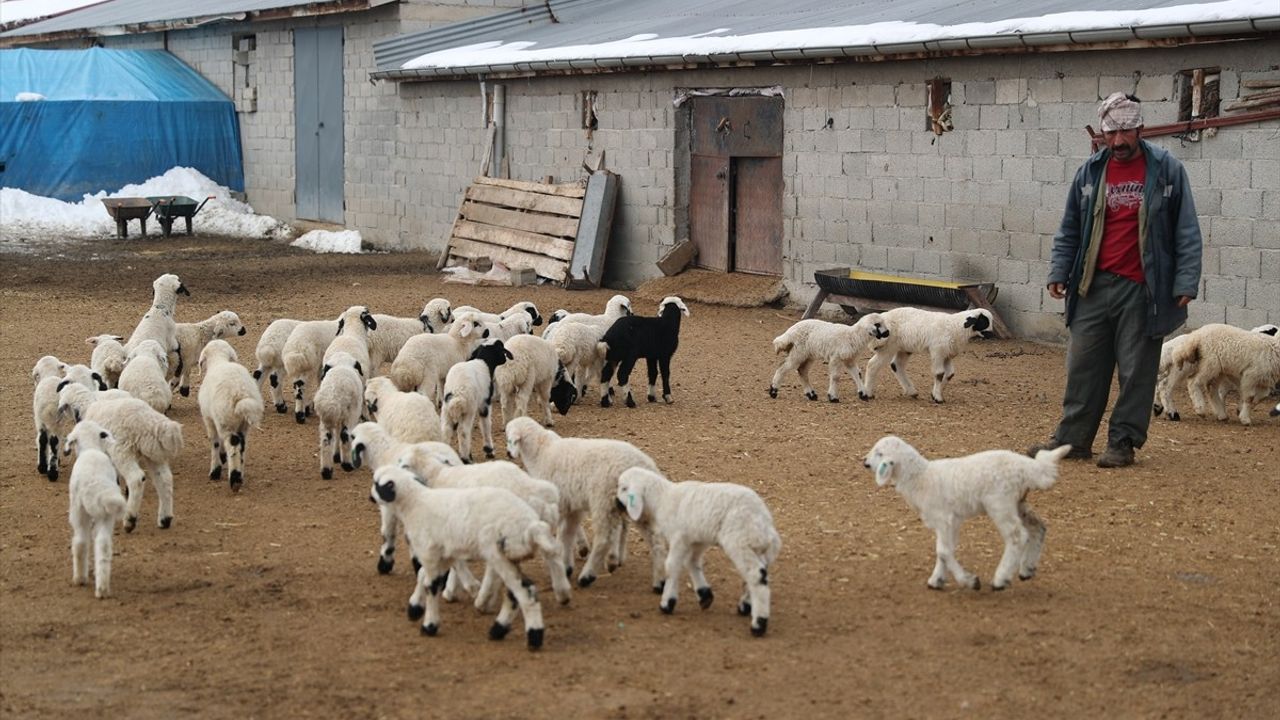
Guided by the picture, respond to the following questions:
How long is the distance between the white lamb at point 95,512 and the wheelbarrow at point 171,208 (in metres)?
22.6

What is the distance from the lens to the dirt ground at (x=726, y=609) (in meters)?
5.90

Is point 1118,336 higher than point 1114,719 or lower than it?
higher

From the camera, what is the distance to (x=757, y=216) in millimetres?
19531

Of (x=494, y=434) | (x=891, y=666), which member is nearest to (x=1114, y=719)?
(x=891, y=666)

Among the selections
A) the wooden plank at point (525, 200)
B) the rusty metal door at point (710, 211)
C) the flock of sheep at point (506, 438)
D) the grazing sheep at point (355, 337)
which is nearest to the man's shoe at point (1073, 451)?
the flock of sheep at point (506, 438)

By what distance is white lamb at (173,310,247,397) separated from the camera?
12.5 meters

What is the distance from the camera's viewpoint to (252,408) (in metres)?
9.09

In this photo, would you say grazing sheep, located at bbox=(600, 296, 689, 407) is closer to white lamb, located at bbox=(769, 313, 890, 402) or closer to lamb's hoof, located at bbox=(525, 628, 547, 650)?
white lamb, located at bbox=(769, 313, 890, 402)

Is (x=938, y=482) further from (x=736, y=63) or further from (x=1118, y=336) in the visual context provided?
(x=736, y=63)

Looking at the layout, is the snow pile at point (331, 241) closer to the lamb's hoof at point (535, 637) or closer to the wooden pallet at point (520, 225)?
the wooden pallet at point (520, 225)

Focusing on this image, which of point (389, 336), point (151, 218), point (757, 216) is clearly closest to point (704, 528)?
point (389, 336)

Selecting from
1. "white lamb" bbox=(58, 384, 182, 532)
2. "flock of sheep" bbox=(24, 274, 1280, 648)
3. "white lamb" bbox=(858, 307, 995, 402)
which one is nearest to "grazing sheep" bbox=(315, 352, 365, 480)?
"flock of sheep" bbox=(24, 274, 1280, 648)

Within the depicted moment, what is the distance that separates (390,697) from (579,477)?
179 centimetres

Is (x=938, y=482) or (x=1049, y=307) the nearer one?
(x=938, y=482)
